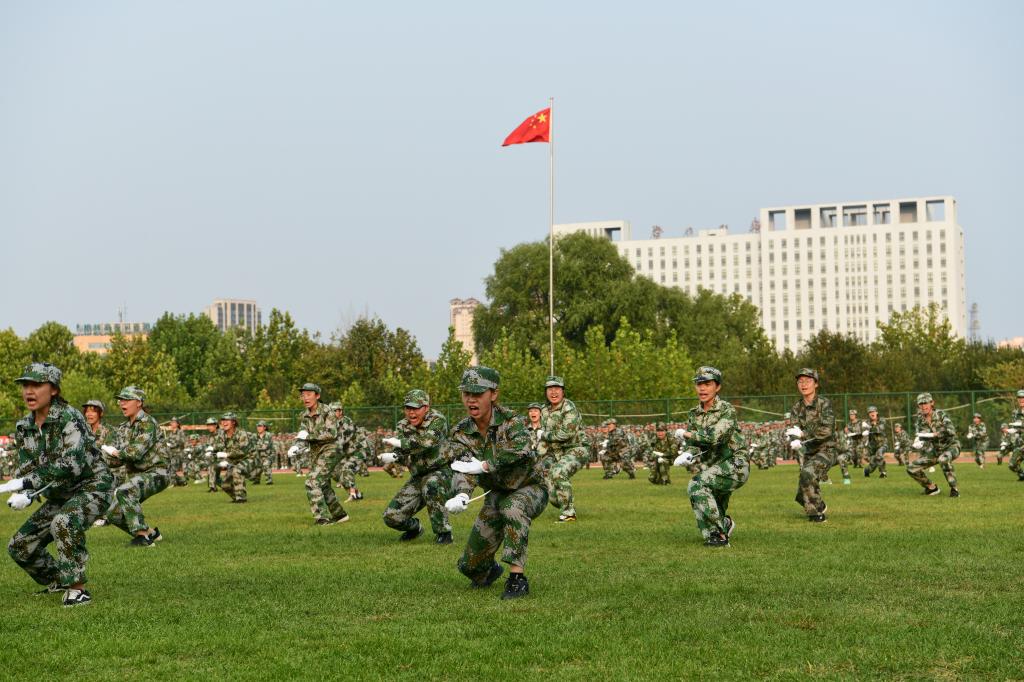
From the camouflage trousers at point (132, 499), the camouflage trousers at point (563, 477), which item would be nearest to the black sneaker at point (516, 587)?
the camouflage trousers at point (132, 499)

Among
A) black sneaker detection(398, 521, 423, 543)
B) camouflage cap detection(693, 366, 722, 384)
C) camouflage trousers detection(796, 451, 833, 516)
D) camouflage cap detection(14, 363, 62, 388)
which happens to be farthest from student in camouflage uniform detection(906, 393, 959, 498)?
camouflage cap detection(14, 363, 62, 388)

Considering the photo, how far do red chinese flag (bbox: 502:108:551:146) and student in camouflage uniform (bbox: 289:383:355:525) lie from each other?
33141 millimetres

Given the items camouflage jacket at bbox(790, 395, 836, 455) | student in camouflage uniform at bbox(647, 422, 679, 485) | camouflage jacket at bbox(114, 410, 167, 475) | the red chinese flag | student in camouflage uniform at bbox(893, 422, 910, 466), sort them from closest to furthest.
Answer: camouflage jacket at bbox(114, 410, 167, 475) < camouflage jacket at bbox(790, 395, 836, 455) < student in camouflage uniform at bbox(647, 422, 679, 485) < student in camouflage uniform at bbox(893, 422, 910, 466) < the red chinese flag

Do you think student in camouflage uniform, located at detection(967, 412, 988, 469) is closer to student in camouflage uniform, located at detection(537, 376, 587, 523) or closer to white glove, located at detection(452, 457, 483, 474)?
student in camouflage uniform, located at detection(537, 376, 587, 523)

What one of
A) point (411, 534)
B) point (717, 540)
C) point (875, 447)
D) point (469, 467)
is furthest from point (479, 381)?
point (875, 447)

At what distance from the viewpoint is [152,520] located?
850 inches

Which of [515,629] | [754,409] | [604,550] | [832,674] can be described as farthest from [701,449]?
[754,409]

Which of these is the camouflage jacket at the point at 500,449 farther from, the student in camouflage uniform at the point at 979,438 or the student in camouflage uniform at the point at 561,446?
the student in camouflage uniform at the point at 979,438

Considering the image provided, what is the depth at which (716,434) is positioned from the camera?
14.3m

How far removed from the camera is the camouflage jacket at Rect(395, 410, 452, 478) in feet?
Result: 52.7

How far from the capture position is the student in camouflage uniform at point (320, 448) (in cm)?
1934

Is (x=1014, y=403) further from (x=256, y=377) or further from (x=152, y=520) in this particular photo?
(x=256, y=377)

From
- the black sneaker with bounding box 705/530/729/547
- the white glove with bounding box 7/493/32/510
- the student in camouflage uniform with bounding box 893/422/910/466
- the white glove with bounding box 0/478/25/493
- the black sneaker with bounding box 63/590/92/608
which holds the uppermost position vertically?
the white glove with bounding box 0/478/25/493

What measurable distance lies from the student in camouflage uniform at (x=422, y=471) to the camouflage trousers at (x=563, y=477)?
321 cm
